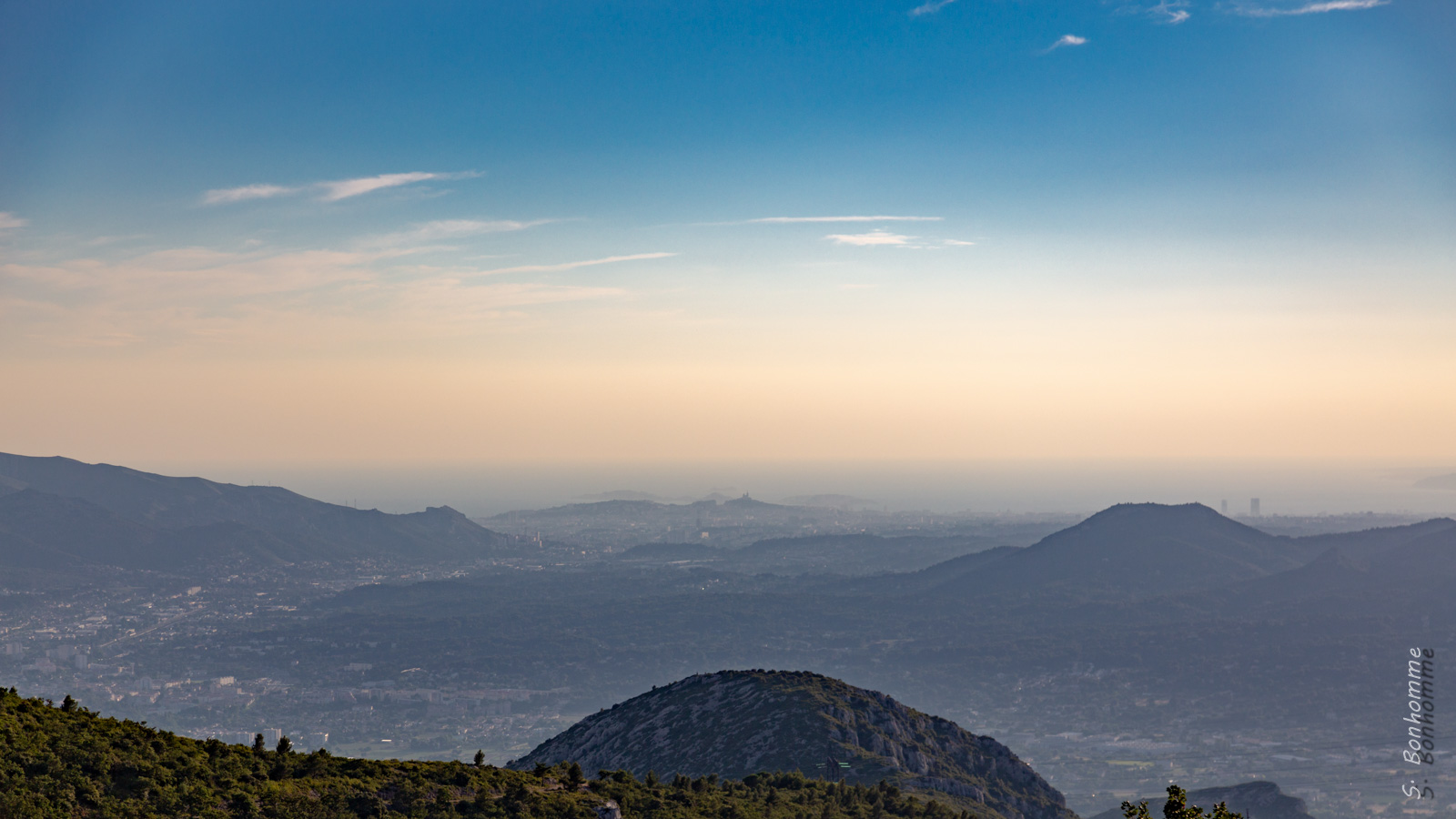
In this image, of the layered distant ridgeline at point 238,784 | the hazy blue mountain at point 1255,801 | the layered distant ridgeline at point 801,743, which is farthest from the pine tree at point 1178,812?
the hazy blue mountain at point 1255,801

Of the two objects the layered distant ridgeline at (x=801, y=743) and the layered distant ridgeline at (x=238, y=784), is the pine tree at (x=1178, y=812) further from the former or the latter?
the layered distant ridgeline at (x=801, y=743)

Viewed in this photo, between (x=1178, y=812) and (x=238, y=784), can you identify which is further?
(x=238, y=784)

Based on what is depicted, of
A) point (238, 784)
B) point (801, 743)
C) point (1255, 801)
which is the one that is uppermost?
point (238, 784)

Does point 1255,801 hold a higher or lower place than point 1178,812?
lower

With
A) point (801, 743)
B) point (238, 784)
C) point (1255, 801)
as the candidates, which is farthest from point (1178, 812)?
point (1255, 801)

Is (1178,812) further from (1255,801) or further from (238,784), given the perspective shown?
(1255,801)

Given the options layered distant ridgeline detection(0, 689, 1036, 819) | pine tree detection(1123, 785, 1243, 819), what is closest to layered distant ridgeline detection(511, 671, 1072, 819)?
layered distant ridgeline detection(0, 689, 1036, 819)
